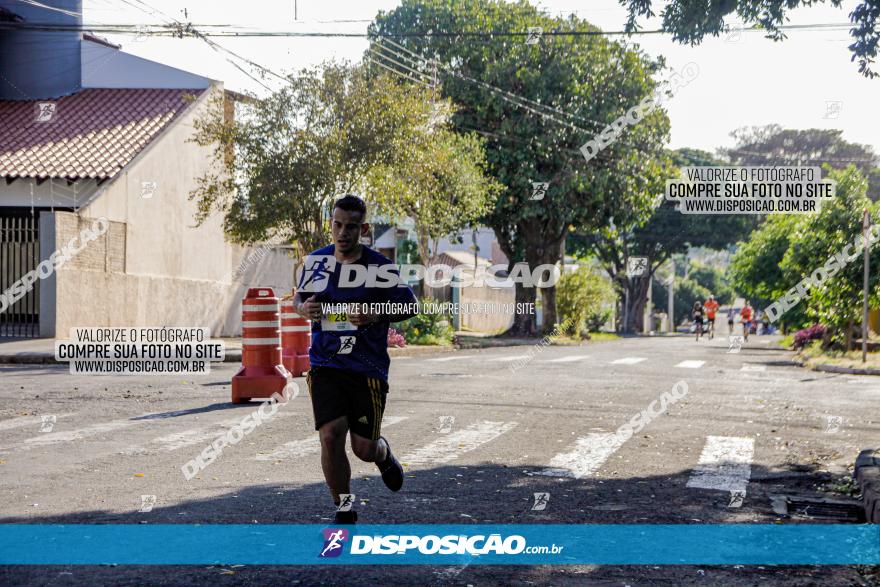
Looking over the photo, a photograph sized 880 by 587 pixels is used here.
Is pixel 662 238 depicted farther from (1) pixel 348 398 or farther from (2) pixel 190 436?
(1) pixel 348 398

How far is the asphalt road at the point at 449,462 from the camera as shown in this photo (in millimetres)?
5359

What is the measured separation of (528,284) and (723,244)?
24.5 meters

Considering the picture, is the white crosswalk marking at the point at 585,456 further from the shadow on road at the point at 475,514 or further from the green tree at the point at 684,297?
the green tree at the point at 684,297

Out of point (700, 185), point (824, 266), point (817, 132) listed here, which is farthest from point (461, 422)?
point (817, 132)

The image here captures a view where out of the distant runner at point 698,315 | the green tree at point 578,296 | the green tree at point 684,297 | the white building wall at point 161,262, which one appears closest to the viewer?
the white building wall at point 161,262

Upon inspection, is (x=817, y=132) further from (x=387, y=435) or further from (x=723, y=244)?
(x=387, y=435)

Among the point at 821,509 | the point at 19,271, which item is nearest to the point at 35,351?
the point at 19,271

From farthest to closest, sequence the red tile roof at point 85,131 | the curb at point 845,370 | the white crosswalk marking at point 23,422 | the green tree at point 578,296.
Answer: the green tree at point 578,296
the red tile roof at point 85,131
the curb at point 845,370
the white crosswalk marking at point 23,422

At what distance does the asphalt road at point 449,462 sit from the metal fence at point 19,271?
27.5 feet

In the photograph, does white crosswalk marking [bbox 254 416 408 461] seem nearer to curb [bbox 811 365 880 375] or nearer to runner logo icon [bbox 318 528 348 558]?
runner logo icon [bbox 318 528 348 558]

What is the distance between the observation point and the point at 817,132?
69438mm

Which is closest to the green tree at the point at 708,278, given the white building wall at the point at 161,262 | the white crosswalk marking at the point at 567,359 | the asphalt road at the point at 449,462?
the white building wall at the point at 161,262

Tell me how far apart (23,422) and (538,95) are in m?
29.3

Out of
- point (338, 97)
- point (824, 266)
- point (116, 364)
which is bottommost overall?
point (116, 364)
